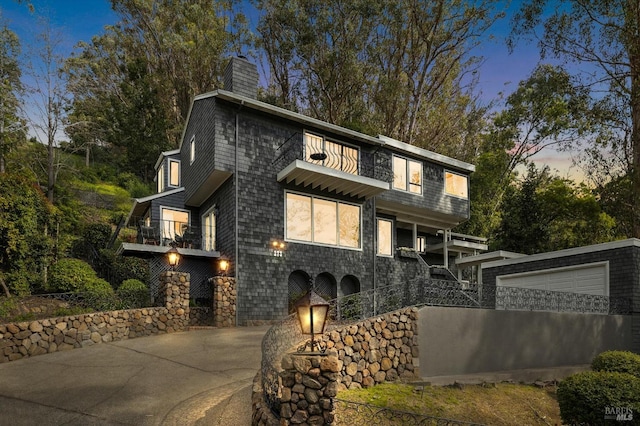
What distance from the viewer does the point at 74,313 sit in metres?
12.6

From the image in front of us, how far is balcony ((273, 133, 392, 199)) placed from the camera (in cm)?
1714

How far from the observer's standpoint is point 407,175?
22297 mm

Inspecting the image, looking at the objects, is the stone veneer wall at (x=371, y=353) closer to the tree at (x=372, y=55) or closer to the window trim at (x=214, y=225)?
the window trim at (x=214, y=225)

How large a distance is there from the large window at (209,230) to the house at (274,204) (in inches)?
1.8

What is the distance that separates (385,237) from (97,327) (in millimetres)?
13258

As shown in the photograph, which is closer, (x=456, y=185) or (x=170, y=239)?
(x=170, y=239)

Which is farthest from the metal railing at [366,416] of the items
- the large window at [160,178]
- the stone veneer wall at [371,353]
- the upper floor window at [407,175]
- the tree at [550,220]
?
the tree at [550,220]

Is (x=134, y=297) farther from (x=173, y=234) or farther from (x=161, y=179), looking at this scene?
(x=161, y=179)

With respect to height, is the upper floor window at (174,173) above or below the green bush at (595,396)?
above

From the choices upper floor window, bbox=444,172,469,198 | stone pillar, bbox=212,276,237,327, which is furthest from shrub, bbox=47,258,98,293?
upper floor window, bbox=444,172,469,198

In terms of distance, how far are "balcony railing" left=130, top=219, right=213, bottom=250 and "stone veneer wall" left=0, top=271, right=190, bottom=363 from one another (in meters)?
4.33

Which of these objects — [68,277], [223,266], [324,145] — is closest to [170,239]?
[223,266]

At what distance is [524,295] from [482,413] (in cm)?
466

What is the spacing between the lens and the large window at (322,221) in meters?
17.8
